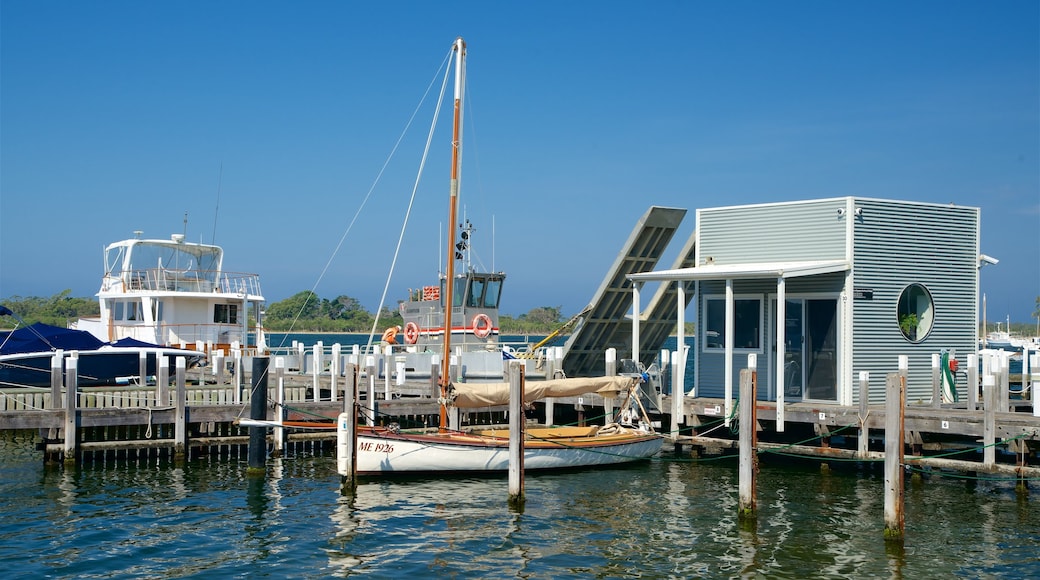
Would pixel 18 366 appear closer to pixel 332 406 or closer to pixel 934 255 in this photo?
pixel 332 406

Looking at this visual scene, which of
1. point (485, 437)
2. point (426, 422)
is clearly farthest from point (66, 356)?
point (485, 437)

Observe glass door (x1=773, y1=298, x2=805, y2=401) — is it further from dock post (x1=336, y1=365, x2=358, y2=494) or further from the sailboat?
dock post (x1=336, y1=365, x2=358, y2=494)

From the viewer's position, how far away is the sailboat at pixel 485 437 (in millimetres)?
20844

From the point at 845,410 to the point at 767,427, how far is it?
2331 millimetres

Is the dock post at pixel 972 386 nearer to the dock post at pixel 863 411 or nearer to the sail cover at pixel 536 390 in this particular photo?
the dock post at pixel 863 411

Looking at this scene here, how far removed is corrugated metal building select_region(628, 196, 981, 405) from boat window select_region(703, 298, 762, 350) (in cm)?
3

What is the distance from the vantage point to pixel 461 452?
21.0 m

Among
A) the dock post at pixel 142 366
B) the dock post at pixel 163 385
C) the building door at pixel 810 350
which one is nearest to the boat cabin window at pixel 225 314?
the dock post at pixel 142 366

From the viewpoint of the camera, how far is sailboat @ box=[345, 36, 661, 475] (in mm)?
20844

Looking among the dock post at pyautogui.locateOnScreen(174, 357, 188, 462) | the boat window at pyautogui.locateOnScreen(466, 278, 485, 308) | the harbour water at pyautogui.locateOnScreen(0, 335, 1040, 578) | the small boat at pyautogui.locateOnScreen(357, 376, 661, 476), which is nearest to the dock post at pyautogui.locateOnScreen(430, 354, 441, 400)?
the small boat at pyautogui.locateOnScreen(357, 376, 661, 476)

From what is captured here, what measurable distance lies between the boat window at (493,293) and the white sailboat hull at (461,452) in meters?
13.3

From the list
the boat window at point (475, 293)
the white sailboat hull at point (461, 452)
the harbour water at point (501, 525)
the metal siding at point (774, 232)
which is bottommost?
the harbour water at point (501, 525)

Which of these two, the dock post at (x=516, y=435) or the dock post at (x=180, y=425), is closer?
the dock post at (x=516, y=435)

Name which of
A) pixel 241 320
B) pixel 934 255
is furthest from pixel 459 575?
pixel 241 320
